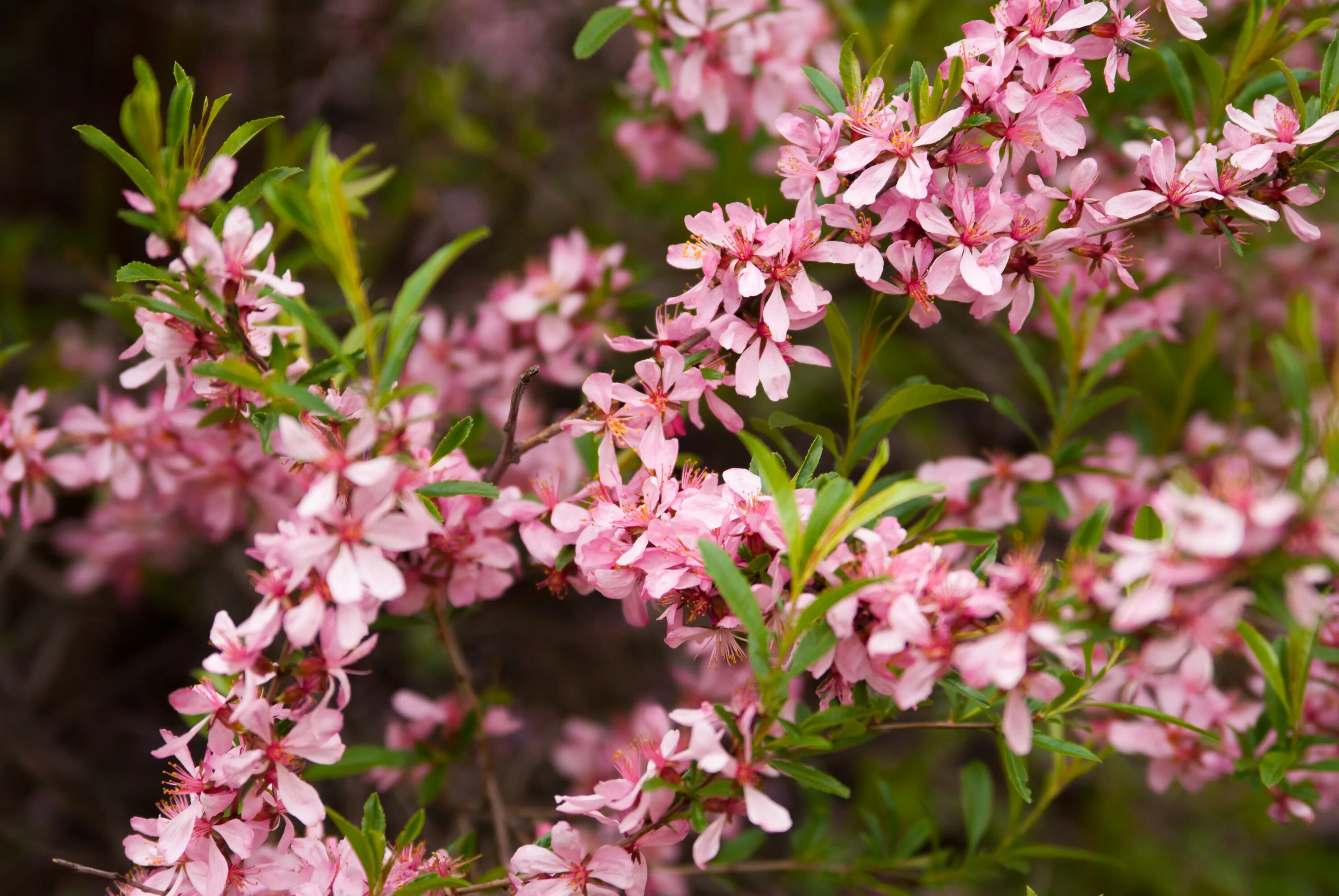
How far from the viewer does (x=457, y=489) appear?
1045 mm

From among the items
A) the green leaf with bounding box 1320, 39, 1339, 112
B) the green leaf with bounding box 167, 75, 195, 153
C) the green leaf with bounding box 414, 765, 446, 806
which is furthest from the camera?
the green leaf with bounding box 414, 765, 446, 806

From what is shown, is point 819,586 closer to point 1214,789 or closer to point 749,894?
point 749,894

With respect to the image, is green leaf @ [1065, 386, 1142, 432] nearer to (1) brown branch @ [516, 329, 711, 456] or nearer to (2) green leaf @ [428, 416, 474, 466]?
(1) brown branch @ [516, 329, 711, 456]

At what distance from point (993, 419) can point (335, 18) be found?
2465mm

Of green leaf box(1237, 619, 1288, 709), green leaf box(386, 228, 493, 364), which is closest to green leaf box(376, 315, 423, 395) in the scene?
green leaf box(386, 228, 493, 364)

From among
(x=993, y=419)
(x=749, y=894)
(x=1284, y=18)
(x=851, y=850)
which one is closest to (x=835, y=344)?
Result: (x=1284, y=18)

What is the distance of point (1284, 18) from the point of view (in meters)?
1.77

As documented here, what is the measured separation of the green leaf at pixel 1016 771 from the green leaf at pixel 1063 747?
1.4 inches

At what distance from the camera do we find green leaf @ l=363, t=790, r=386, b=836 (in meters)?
1.13

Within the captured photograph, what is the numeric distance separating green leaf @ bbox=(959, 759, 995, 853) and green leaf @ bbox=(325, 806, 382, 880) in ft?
3.14

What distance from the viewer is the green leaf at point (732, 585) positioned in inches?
37.2

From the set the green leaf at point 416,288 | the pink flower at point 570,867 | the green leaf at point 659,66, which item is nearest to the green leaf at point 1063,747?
the pink flower at point 570,867

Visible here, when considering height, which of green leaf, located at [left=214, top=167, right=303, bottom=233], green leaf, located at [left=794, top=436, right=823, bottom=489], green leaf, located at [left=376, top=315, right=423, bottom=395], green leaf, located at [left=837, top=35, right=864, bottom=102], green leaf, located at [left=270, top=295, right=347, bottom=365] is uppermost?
green leaf, located at [left=837, top=35, right=864, bottom=102]

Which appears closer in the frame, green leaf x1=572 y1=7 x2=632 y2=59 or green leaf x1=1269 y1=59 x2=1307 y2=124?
green leaf x1=1269 y1=59 x2=1307 y2=124
